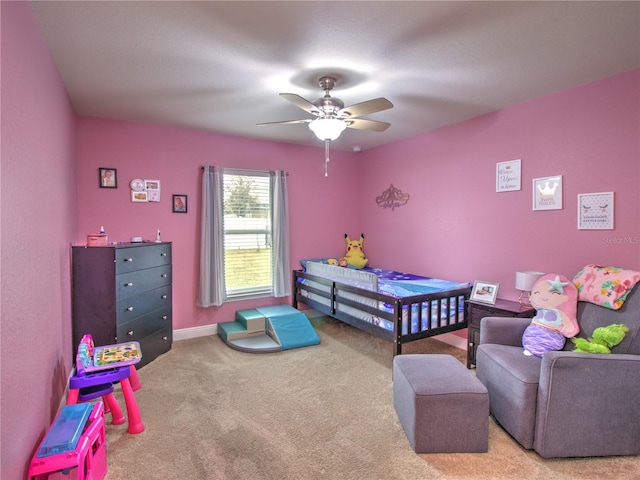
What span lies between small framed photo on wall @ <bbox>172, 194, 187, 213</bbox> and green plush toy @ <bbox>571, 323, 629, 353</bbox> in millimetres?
3810

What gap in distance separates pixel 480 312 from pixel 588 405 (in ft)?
3.98

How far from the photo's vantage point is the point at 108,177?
3.60 meters

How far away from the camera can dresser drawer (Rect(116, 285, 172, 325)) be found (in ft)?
9.89

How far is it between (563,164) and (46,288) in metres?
3.84

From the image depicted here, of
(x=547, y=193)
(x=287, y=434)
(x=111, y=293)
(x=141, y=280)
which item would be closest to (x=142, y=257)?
(x=141, y=280)

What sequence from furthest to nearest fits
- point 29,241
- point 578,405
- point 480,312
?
point 480,312 < point 578,405 < point 29,241

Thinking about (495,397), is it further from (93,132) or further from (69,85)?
(93,132)

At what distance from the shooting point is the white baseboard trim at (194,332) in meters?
4.00

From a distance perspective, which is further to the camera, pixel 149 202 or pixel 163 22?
pixel 149 202

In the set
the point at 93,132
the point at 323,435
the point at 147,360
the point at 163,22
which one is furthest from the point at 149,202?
the point at 323,435

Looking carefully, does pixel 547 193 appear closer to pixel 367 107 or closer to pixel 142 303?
pixel 367 107

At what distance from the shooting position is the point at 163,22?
1.87 m

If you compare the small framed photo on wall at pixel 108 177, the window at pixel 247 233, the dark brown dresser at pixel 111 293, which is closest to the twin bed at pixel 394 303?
the window at pixel 247 233

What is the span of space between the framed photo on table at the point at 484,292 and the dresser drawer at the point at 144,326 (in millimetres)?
3101
